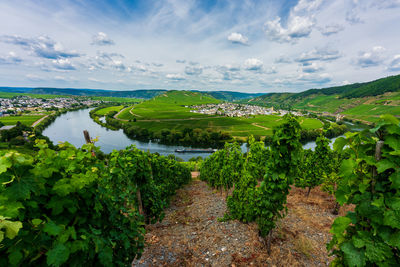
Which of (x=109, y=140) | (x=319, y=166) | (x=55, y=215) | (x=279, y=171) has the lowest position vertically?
(x=109, y=140)

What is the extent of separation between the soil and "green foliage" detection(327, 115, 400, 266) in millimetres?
3609

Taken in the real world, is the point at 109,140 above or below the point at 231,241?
below

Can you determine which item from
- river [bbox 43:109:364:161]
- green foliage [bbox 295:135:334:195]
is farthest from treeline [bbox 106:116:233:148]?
green foliage [bbox 295:135:334:195]

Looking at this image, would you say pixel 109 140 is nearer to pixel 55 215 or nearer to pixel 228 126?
pixel 228 126

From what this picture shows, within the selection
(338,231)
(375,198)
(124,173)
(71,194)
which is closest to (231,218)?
(124,173)

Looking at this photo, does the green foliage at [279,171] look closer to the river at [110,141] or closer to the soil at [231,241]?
the soil at [231,241]

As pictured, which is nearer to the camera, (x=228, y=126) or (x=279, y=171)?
(x=279, y=171)

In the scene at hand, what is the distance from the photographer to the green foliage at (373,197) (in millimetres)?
2473

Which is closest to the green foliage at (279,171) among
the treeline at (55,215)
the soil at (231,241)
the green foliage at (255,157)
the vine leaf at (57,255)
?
the soil at (231,241)

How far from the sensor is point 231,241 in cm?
672

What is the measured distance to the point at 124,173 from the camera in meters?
7.03

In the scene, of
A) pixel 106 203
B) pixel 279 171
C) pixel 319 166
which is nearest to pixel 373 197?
pixel 279 171

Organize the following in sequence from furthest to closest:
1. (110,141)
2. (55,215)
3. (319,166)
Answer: (110,141)
(319,166)
(55,215)

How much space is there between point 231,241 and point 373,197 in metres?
5.44
